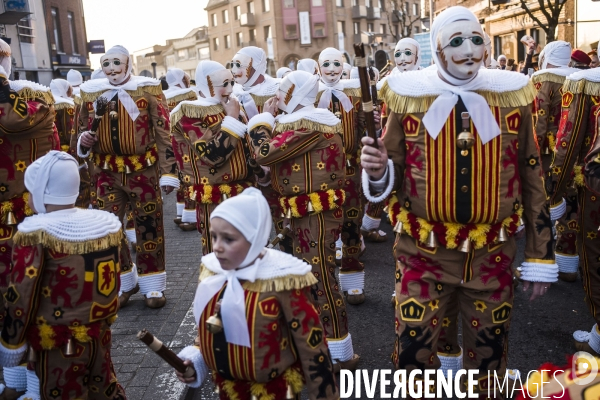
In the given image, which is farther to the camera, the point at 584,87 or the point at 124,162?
the point at 124,162

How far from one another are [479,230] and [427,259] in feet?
1.04

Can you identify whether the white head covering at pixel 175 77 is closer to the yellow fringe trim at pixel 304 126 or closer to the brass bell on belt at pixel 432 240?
the yellow fringe trim at pixel 304 126

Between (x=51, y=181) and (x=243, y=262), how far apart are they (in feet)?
4.56

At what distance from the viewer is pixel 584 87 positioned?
4.62 m

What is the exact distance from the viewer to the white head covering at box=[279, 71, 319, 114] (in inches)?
173

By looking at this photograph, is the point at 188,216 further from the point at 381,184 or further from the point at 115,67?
the point at 381,184

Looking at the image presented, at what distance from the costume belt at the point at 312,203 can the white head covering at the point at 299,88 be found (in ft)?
2.17

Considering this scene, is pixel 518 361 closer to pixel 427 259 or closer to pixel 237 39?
pixel 427 259

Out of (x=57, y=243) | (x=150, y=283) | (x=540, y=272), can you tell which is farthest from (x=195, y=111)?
(x=540, y=272)

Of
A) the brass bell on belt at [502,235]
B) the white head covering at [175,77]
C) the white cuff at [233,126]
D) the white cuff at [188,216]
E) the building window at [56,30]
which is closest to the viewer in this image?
the brass bell on belt at [502,235]

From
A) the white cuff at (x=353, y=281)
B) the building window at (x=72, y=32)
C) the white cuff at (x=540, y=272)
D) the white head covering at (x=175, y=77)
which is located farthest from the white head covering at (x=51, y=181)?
the building window at (x=72, y=32)

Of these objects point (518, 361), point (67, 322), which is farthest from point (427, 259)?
point (67, 322)

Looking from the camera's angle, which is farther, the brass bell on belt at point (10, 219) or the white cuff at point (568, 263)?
the white cuff at point (568, 263)

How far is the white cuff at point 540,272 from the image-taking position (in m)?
3.23
